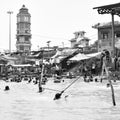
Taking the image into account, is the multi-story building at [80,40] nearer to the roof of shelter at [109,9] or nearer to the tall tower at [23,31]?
the tall tower at [23,31]

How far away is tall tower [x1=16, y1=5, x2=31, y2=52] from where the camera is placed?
109 meters

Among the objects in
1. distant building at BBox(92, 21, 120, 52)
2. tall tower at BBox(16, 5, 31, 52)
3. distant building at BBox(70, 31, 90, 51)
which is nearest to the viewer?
distant building at BBox(92, 21, 120, 52)

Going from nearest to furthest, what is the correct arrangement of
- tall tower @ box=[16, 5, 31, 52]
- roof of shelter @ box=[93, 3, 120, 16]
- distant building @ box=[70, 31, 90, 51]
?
roof of shelter @ box=[93, 3, 120, 16] → distant building @ box=[70, 31, 90, 51] → tall tower @ box=[16, 5, 31, 52]

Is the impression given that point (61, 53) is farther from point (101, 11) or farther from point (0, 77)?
point (101, 11)

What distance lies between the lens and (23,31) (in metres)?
114

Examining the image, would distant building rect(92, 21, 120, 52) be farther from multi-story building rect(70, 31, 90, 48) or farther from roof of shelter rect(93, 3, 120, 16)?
multi-story building rect(70, 31, 90, 48)

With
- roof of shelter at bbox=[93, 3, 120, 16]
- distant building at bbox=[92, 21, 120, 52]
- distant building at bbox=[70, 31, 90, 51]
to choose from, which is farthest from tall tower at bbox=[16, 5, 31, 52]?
roof of shelter at bbox=[93, 3, 120, 16]

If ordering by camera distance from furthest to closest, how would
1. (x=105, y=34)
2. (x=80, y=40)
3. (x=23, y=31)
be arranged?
(x=23, y=31) → (x=80, y=40) → (x=105, y=34)

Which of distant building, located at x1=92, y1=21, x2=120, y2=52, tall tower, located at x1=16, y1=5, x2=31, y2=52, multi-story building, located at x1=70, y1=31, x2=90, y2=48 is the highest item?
tall tower, located at x1=16, y1=5, x2=31, y2=52

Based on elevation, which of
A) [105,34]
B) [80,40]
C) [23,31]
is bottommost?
[105,34]

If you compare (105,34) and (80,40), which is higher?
(80,40)

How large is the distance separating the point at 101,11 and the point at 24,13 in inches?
3335

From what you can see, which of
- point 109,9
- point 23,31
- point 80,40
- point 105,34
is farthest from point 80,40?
point 23,31

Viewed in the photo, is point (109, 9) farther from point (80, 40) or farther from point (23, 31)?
point (23, 31)
